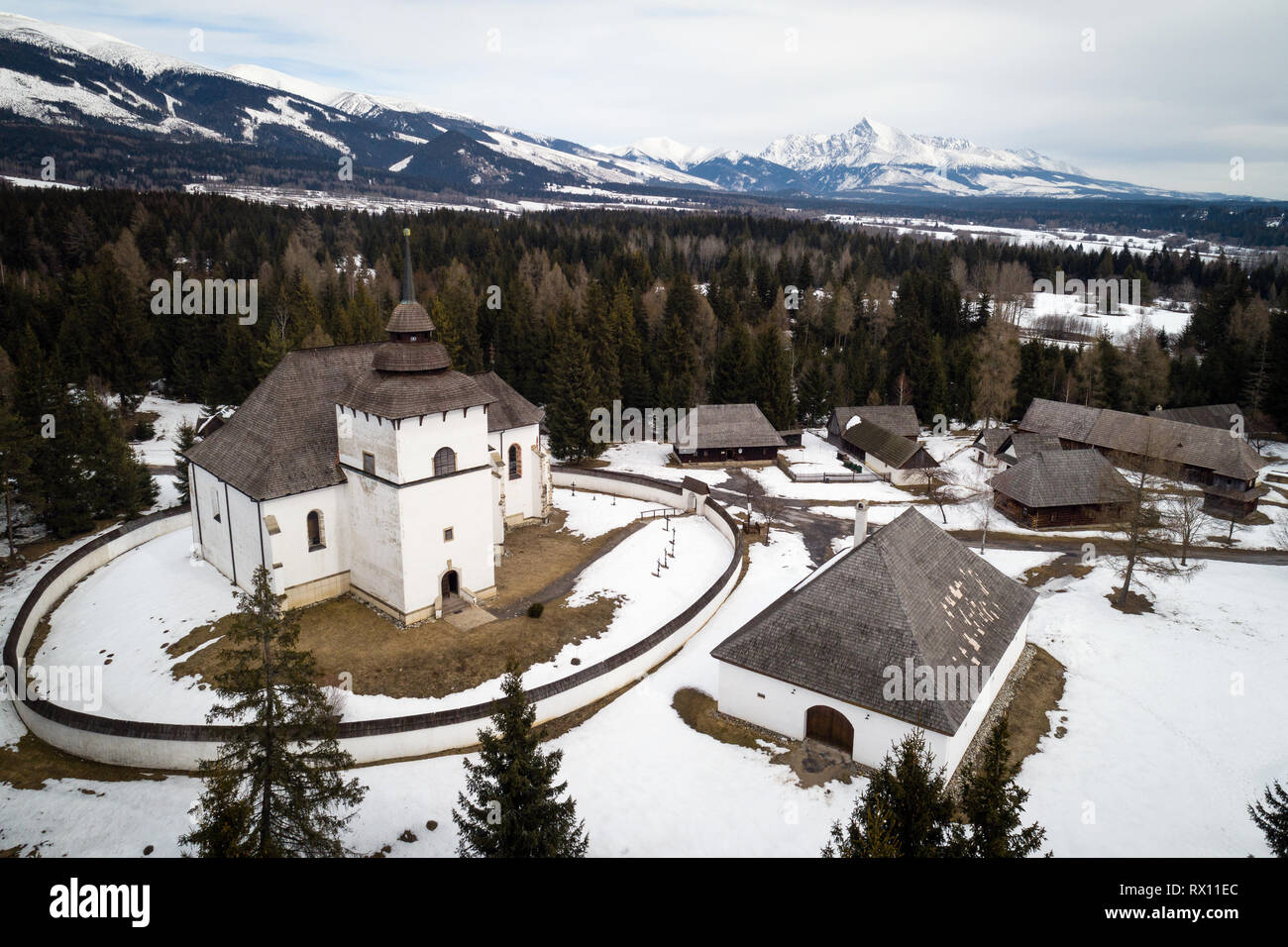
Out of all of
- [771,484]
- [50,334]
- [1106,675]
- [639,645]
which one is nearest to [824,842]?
[639,645]

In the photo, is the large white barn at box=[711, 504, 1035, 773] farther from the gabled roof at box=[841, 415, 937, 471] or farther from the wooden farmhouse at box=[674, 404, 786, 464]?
the wooden farmhouse at box=[674, 404, 786, 464]

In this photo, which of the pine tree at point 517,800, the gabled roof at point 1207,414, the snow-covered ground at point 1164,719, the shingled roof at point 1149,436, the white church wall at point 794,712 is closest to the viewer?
the pine tree at point 517,800

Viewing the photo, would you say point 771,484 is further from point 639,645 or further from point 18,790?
point 18,790

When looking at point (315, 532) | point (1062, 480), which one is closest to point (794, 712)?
point (315, 532)

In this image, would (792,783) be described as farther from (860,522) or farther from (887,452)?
(887,452)

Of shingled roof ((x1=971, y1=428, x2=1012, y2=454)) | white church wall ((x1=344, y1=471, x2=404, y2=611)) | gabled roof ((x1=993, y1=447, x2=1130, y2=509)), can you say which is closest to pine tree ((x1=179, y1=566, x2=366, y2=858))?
white church wall ((x1=344, y1=471, x2=404, y2=611))

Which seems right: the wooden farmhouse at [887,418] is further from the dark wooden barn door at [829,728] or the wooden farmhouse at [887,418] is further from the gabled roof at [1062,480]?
the dark wooden barn door at [829,728]

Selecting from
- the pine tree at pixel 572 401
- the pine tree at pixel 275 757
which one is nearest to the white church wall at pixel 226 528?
the pine tree at pixel 275 757
